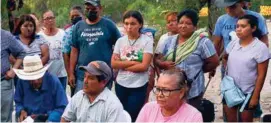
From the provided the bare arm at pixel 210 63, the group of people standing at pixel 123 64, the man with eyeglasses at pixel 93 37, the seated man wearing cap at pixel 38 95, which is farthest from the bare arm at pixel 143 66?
the seated man wearing cap at pixel 38 95

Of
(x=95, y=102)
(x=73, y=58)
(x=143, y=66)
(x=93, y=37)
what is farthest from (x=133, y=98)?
(x=95, y=102)

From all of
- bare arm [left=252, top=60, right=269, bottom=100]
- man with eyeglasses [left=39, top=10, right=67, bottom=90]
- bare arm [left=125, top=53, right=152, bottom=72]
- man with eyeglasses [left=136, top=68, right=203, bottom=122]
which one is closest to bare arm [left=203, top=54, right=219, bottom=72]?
bare arm [left=252, top=60, right=269, bottom=100]

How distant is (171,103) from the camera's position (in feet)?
13.4

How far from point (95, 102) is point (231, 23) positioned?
2.32m

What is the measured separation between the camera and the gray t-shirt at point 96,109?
455 centimetres

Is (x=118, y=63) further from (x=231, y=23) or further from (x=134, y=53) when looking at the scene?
(x=231, y=23)

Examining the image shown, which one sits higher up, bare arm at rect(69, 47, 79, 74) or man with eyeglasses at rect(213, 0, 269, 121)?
man with eyeglasses at rect(213, 0, 269, 121)

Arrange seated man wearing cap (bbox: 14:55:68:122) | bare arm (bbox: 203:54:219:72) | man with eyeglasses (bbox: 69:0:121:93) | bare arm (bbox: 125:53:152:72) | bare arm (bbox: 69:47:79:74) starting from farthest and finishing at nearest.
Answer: bare arm (bbox: 69:47:79:74) → man with eyeglasses (bbox: 69:0:121:93) → bare arm (bbox: 125:53:152:72) → bare arm (bbox: 203:54:219:72) → seated man wearing cap (bbox: 14:55:68:122)

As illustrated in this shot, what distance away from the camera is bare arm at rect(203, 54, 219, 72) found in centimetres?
564

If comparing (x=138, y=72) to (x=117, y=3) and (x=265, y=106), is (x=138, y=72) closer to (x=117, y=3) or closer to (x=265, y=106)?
(x=265, y=106)

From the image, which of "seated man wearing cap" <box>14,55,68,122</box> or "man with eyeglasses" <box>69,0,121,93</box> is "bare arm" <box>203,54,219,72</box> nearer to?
"man with eyeglasses" <box>69,0,121,93</box>

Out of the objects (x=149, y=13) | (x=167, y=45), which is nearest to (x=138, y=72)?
(x=167, y=45)

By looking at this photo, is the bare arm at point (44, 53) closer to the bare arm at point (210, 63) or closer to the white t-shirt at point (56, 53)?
the white t-shirt at point (56, 53)

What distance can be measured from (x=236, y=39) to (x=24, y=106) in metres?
2.25
